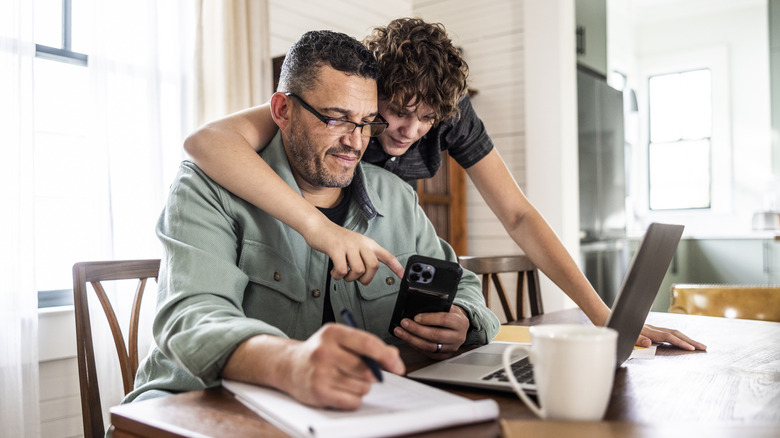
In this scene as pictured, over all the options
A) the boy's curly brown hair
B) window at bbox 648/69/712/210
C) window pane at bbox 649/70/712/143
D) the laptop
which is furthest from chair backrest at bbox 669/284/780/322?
window pane at bbox 649/70/712/143

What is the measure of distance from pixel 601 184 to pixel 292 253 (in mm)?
3426

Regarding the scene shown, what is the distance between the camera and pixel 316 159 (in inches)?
49.4

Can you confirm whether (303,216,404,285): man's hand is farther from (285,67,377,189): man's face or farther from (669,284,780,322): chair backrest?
(669,284,780,322): chair backrest

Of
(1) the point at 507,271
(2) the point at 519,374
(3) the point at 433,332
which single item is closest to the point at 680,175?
(1) the point at 507,271

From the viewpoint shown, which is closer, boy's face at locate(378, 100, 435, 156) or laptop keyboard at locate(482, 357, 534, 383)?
laptop keyboard at locate(482, 357, 534, 383)

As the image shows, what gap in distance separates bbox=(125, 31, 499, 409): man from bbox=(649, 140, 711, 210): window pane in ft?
18.0

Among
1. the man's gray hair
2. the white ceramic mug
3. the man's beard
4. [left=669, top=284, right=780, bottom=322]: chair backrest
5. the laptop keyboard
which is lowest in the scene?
[left=669, top=284, right=780, bottom=322]: chair backrest

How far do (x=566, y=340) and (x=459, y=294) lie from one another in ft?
2.22

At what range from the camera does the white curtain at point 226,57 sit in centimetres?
276

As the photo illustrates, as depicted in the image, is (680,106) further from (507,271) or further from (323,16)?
(507,271)

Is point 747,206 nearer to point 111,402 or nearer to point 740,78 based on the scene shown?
point 740,78

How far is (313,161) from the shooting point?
1.26 metres

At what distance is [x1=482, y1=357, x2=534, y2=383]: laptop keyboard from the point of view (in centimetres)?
85

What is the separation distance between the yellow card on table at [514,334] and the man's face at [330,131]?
0.49 meters
